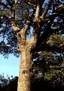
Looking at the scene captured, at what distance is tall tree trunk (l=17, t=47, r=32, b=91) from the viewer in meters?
14.6

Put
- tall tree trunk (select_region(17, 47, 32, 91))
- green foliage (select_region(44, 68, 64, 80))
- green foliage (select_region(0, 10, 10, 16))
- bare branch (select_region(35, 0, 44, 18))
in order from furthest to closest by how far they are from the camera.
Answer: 1. green foliage (select_region(44, 68, 64, 80))
2. green foliage (select_region(0, 10, 10, 16))
3. bare branch (select_region(35, 0, 44, 18))
4. tall tree trunk (select_region(17, 47, 32, 91))

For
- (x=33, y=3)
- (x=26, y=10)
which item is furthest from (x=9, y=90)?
(x=33, y=3)

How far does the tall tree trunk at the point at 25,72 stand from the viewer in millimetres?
14648

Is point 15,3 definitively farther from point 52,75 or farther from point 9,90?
point 9,90

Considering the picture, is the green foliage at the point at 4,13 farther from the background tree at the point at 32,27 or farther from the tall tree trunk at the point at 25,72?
the tall tree trunk at the point at 25,72

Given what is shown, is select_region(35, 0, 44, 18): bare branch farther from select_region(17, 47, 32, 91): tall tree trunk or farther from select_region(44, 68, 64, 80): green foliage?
select_region(44, 68, 64, 80): green foliage

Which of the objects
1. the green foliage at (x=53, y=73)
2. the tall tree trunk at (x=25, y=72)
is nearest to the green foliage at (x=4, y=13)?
the tall tree trunk at (x=25, y=72)

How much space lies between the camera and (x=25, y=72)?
1485cm

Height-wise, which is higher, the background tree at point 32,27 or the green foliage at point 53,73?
the background tree at point 32,27

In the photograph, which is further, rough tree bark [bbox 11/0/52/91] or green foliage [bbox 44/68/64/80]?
green foliage [bbox 44/68/64/80]

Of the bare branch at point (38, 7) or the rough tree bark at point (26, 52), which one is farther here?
the bare branch at point (38, 7)

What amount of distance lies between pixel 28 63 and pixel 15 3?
14.0 feet

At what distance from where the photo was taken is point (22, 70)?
1496 centimetres

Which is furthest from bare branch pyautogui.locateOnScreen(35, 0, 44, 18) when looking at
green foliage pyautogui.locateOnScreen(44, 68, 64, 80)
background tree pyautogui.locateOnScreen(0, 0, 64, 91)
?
green foliage pyautogui.locateOnScreen(44, 68, 64, 80)
